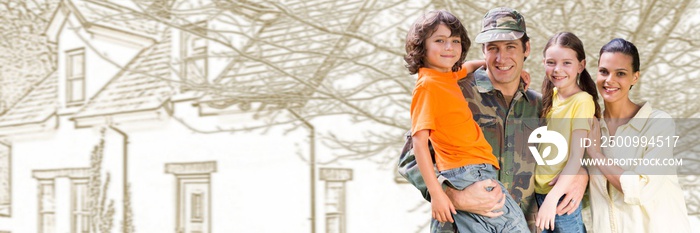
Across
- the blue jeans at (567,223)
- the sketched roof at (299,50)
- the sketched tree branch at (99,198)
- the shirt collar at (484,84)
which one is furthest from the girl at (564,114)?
the sketched tree branch at (99,198)

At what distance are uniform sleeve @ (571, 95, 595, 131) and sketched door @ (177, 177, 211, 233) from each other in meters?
6.59

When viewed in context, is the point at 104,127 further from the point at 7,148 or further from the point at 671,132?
the point at 671,132

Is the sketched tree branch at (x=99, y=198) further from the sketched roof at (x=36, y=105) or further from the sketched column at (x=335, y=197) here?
the sketched column at (x=335, y=197)

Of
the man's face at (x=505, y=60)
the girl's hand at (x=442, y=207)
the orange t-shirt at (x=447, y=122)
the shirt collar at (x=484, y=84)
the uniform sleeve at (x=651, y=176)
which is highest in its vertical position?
the man's face at (x=505, y=60)

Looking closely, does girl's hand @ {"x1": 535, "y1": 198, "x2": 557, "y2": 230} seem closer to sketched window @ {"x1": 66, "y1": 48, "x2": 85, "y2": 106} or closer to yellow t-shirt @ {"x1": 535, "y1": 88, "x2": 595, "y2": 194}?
yellow t-shirt @ {"x1": 535, "y1": 88, "x2": 595, "y2": 194}

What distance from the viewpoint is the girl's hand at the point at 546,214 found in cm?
326

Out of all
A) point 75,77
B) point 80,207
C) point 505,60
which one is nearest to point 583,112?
point 505,60

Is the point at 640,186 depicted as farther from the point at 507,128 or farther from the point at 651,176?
the point at 507,128

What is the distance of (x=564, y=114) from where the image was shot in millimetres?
3316

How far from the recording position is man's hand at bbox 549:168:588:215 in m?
3.30

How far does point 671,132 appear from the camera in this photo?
3420 millimetres

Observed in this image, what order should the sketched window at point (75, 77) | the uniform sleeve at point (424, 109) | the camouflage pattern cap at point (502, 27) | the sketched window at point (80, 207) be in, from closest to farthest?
1. the uniform sleeve at point (424, 109)
2. the camouflage pattern cap at point (502, 27)
3. the sketched window at point (80, 207)
4. the sketched window at point (75, 77)

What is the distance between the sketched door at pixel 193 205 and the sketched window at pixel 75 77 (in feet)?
9.05

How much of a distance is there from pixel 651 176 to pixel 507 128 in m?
0.60
